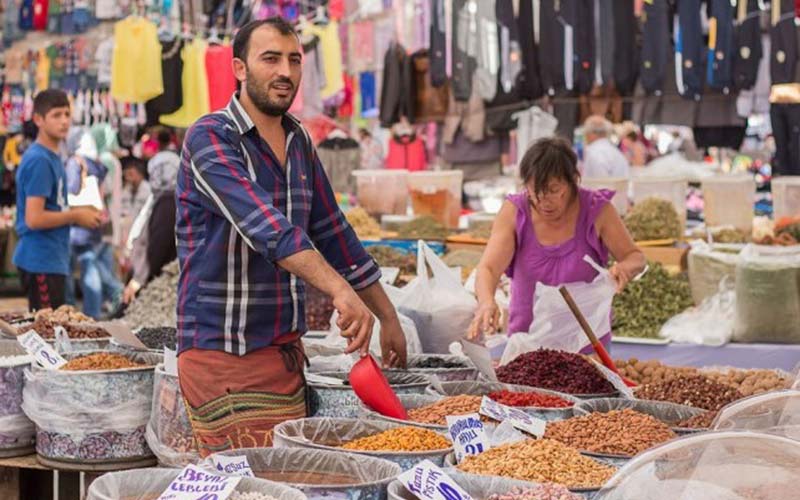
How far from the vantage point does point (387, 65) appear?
10.2 m

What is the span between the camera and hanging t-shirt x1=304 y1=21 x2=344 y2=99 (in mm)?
9773

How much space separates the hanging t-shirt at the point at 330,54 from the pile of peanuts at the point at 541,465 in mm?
7687

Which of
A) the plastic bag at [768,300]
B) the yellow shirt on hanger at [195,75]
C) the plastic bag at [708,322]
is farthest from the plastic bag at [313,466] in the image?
the yellow shirt on hanger at [195,75]

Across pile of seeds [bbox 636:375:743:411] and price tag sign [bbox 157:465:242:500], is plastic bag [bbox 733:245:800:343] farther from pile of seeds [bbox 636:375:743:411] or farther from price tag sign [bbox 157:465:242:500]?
price tag sign [bbox 157:465:242:500]

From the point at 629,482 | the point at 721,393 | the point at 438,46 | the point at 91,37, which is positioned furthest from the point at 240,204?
the point at 91,37

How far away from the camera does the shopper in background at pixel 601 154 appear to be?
8.55m

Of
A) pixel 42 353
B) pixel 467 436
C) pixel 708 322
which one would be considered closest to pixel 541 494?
pixel 467 436

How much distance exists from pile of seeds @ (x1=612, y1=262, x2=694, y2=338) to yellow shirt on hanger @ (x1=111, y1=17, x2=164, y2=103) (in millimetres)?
5439

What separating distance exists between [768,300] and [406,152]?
5520mm

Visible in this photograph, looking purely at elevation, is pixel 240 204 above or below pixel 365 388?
above

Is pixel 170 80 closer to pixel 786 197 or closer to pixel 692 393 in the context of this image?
pixel 786 197

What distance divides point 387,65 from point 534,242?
631cm

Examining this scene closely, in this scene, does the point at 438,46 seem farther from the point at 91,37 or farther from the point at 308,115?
the point at 91,37

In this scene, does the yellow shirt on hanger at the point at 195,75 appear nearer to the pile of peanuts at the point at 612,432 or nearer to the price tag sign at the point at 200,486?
the pile of peanuts at the point at 612,432
